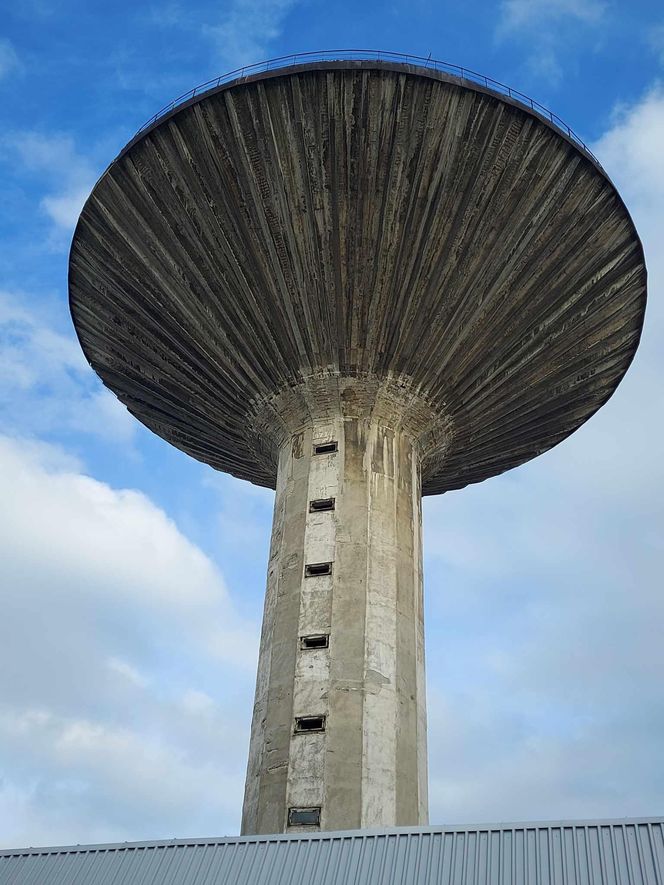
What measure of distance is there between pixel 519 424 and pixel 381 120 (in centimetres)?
752

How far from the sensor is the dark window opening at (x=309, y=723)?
1434 cm

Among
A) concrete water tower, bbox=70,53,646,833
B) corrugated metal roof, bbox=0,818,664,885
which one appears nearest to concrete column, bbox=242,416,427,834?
concrete water tower, bbox=70,53,646,833

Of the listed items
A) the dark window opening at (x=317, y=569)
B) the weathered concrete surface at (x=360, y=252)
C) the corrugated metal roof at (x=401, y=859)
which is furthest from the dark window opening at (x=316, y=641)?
the weathered concrete surface at (x=360, y=252)

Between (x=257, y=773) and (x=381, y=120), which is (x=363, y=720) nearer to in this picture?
(x=257, y=773)

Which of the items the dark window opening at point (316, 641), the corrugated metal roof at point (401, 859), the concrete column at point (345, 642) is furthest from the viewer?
the dark window opening at point (316, 641)

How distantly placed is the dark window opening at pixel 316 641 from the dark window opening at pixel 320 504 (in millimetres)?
2365

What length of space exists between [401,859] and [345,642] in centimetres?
483

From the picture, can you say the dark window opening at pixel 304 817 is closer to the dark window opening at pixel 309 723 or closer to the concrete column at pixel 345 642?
the concrete column at pixel 345 642

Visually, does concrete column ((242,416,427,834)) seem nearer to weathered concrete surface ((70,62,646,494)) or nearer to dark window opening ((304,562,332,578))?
dark window opening ((304,562,332,578))

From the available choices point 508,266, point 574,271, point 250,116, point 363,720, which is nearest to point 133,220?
point 250,116

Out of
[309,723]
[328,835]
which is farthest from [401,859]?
[309,723]

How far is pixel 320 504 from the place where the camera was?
16.6 meters

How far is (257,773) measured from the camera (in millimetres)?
14406

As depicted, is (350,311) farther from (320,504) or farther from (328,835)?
(328,835)
